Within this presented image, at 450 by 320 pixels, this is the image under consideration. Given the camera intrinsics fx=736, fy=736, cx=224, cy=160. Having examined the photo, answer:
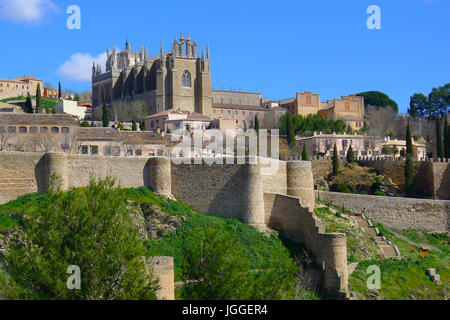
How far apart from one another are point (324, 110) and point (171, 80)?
21167mm

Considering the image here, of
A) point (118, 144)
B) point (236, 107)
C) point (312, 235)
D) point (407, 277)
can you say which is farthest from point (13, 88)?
point (407, 277)

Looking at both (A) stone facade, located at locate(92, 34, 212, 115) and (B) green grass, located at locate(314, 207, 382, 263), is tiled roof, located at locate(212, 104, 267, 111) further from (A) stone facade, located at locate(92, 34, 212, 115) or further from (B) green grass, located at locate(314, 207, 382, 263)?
(B) green grass, located at locate(314, 207, 382, 263)

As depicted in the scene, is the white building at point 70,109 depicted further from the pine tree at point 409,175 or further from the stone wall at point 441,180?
the stone wall at point 441,180

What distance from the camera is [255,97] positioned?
321ft

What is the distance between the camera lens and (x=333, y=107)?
291 feet

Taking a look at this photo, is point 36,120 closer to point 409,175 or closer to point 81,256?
point 409,175

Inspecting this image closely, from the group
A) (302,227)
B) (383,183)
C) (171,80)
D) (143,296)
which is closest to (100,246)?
(143,296)

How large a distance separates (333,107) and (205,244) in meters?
64.3

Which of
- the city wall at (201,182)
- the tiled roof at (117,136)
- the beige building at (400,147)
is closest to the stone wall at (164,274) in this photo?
the city wall at (201,182)

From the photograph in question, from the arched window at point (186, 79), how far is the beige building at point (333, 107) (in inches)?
651

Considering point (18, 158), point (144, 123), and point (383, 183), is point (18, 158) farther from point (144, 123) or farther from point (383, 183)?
point (144, 123)

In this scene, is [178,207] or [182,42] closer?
[178,207]

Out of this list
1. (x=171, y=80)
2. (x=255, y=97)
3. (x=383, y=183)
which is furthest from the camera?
(x=255, y=97)

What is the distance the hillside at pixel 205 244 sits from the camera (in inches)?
1026
